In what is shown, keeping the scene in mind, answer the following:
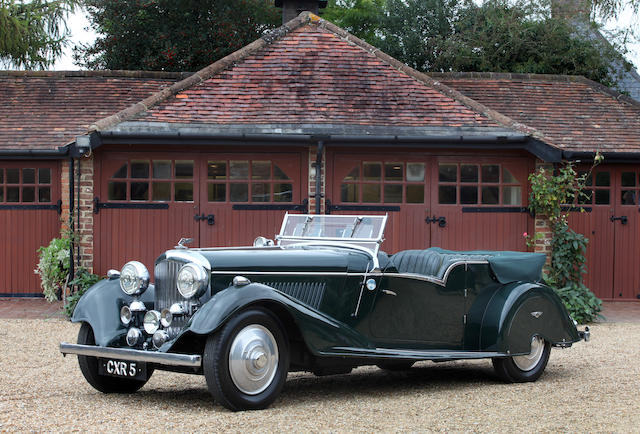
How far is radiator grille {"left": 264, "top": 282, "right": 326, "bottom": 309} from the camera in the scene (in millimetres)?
5991

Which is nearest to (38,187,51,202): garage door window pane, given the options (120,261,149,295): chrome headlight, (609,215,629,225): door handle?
(120,261,149,295): chrome headlight

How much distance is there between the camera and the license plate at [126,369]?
221 inches

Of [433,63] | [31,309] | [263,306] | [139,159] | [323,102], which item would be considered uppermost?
[433,63]

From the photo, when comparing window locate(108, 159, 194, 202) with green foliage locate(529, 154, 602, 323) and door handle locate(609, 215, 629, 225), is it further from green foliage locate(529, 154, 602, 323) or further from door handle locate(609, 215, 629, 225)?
door handle locate(609, 215, 629, 225)

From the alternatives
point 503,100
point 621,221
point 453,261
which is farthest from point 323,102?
point 453,261

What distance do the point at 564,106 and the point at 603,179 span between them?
1.93m

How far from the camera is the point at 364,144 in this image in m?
11.7

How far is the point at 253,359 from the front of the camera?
17.7ft

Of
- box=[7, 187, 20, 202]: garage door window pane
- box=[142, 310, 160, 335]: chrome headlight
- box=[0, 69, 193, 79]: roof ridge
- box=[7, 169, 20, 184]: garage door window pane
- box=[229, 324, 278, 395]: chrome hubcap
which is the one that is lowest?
box=[229, 324, 278, 395]: chrome hubcap

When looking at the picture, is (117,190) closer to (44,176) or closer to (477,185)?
(44,176)

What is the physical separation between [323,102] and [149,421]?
797 centimetres

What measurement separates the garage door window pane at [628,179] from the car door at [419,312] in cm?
739

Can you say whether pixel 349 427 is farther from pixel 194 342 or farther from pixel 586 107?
pixel 586 107

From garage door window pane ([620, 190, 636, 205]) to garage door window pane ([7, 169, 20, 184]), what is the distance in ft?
30.8
